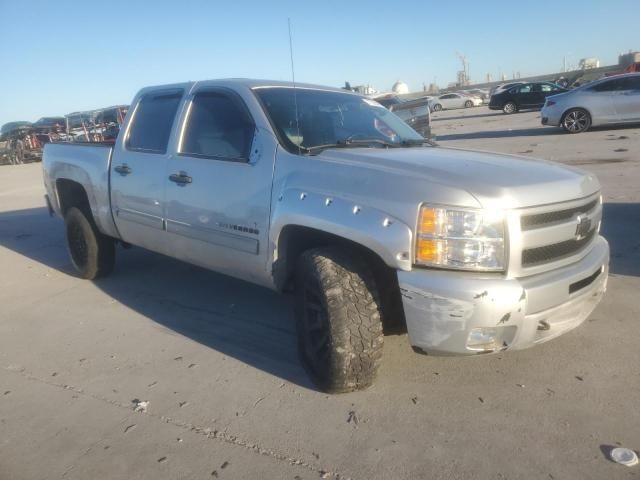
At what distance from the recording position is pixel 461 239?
254 centimetres

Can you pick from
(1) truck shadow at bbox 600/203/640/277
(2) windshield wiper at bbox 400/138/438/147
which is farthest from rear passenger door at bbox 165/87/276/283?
(1) truck shadow at bbox 600/203/640/277

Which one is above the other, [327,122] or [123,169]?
[327,122]

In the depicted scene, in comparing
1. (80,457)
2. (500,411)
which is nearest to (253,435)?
(80,457)

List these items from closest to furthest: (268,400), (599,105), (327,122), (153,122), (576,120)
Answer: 1. (268,400)
2. (327,122)
3. (153,122)
4. (599,105)
5. (576,120)

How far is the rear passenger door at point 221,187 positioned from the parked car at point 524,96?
25.5m

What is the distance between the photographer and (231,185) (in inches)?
137

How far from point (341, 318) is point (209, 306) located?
197 cm

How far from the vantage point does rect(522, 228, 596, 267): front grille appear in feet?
8.65

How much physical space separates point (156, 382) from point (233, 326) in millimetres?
867

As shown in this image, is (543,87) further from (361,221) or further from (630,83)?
(361,221)

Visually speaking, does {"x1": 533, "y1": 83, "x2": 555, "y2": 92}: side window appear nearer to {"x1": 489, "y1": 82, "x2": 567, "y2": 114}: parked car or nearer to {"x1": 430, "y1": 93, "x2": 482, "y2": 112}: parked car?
{"x1": 489, "y1": 82, "x2": 567, "y2": 114}: parked car

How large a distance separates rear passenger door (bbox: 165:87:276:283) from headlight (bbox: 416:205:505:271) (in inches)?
42.2

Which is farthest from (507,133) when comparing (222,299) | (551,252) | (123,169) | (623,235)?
(551,252)

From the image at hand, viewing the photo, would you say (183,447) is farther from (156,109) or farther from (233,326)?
(156,109)
